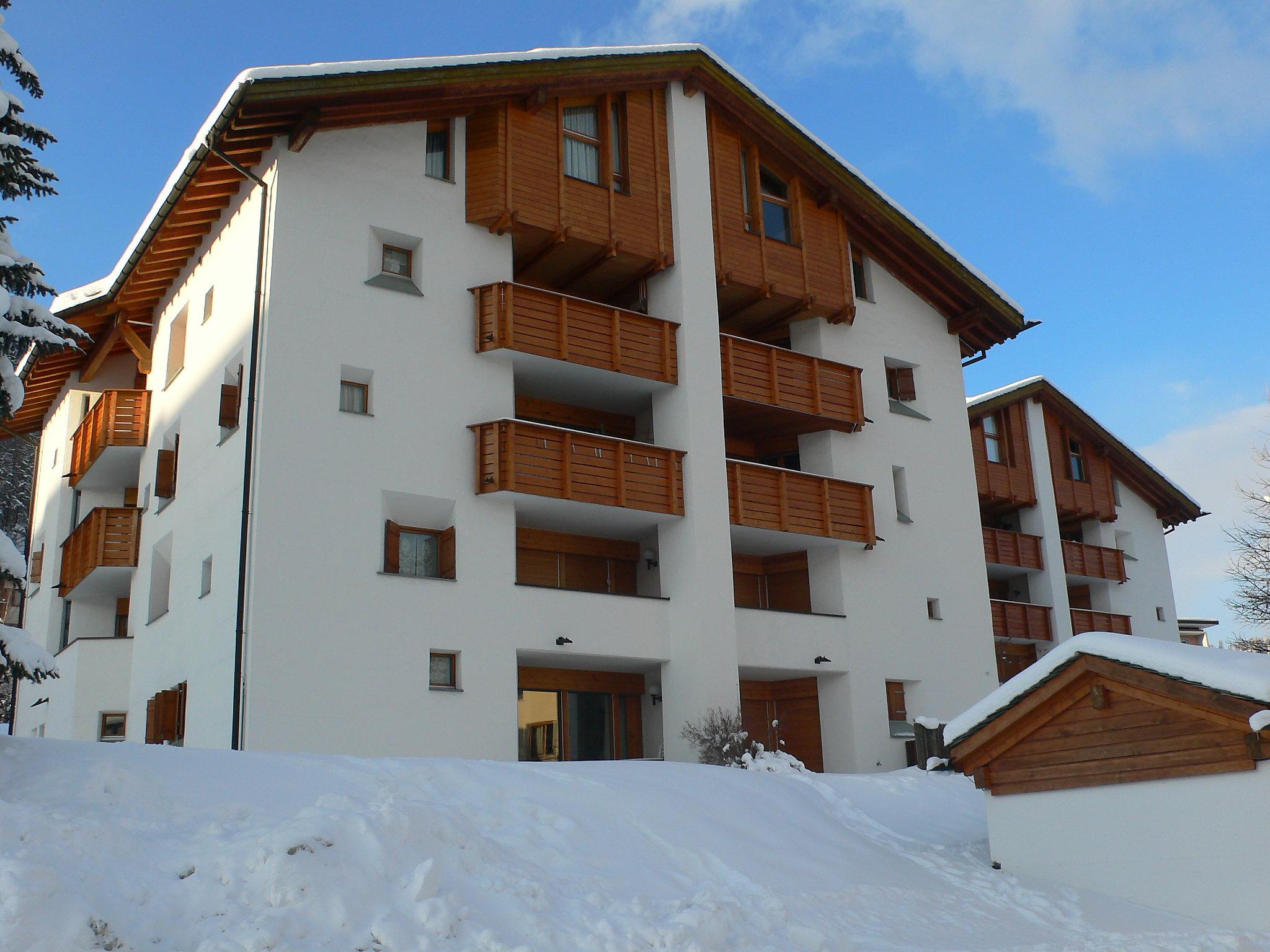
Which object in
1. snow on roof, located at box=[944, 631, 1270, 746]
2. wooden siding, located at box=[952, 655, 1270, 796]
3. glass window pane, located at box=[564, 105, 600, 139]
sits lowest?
wooden siding, located at box=[952, 655, 1270, 796]

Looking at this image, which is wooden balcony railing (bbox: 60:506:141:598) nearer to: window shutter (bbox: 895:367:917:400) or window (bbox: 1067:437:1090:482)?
window shutter (bbox: 895:367:917:400)

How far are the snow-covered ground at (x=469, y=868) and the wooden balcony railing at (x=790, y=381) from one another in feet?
34.8

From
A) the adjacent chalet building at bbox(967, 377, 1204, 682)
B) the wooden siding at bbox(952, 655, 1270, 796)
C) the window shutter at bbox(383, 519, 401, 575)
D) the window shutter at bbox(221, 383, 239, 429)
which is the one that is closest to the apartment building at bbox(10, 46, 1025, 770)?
the window shutter at bbox(221, 383, 239, 429)

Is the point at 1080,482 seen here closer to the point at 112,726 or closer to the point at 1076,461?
the point at 1076,461

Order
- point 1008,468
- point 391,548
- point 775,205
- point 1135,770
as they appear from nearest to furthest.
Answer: point 1135,770, point 391,548, point 775,205, point 1008,468

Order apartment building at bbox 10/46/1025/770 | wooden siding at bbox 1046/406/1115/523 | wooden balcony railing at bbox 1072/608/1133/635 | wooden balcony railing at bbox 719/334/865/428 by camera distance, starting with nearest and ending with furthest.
A: apartment building at bbox 10/46/1025/770 < wooden balcony railing at bbox 719/334/865/428 < wooden balcony railing at bbox 1072/608/1133/635 < wooden siding at bbox 1046/406/1115/523

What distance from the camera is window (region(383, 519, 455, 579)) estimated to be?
19781mm

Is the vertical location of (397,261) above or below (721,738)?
above

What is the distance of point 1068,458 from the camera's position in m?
36.7

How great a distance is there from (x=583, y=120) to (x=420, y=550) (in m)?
8.91

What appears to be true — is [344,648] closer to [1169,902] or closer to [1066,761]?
[1066,761]

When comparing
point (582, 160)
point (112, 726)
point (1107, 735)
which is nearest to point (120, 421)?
point (112, 726)

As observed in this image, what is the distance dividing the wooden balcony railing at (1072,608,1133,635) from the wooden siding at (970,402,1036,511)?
335cm

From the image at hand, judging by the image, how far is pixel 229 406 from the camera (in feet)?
66.4
